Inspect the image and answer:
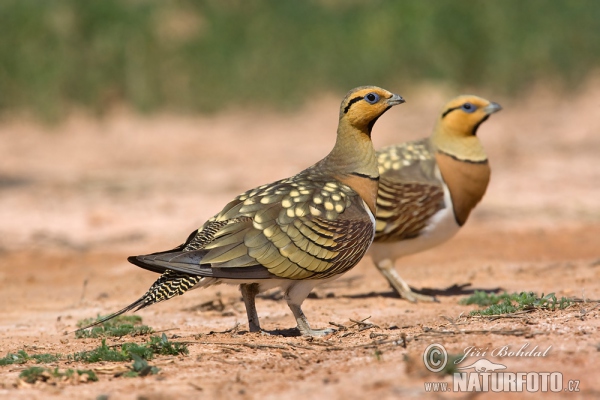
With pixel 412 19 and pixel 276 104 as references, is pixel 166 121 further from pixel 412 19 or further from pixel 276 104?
pixel 412 19

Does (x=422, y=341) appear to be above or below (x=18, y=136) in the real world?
below

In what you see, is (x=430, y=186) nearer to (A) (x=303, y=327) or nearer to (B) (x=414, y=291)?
(B) (x=414, y=291)

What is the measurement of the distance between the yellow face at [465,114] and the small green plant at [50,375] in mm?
4743

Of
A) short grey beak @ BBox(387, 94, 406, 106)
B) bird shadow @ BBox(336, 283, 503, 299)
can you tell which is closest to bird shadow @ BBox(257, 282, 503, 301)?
bird shadow @ BBox(336, 283, 503, 299)

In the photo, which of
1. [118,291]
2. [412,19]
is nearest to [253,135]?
[412,19]

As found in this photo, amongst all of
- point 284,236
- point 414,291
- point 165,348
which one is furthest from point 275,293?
point 165,348

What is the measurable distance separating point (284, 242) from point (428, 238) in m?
2.55

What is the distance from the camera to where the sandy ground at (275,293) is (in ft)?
16.3

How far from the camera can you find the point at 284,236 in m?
6.21

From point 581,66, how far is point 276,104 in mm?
5698

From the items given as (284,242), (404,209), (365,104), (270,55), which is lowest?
(284,242)

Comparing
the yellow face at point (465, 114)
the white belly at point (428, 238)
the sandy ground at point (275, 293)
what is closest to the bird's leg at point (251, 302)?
the sandy ground at point (275, 293)

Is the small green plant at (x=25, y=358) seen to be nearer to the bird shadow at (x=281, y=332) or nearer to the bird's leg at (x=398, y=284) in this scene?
the bird shadow at (x=281, y=332)

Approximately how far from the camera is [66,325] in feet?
24.0
